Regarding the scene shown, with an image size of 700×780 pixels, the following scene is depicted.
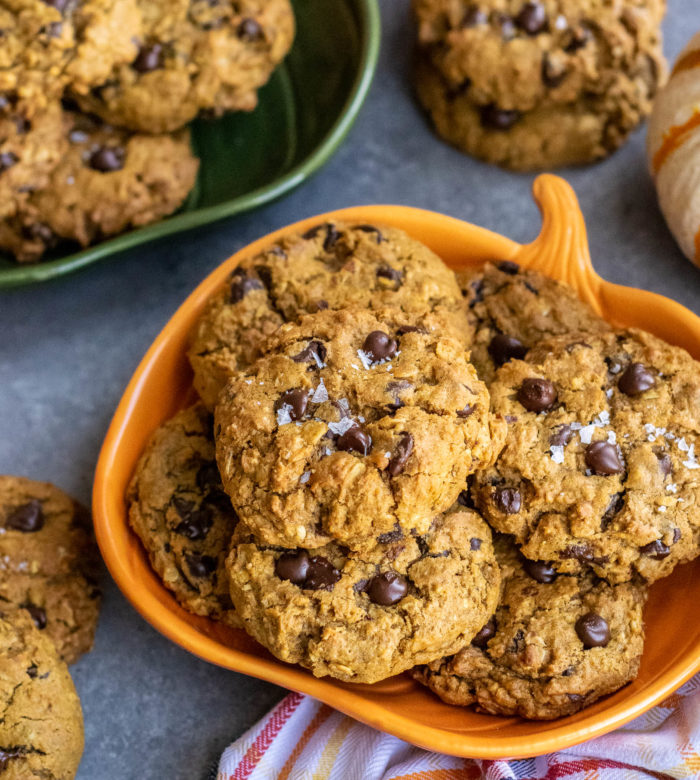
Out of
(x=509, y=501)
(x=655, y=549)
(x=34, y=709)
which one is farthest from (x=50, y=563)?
(x=655, y=549)

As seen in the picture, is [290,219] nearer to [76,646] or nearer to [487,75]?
[487,75]

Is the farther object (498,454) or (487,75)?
(487,75)

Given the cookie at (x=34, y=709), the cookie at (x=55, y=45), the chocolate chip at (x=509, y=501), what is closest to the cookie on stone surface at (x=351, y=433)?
the chocolate chip at (x=509, y=501)

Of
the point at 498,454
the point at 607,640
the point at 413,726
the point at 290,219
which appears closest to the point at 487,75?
the point at 290,219

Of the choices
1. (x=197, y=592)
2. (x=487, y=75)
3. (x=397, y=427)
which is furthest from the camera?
(x=487, y=75)

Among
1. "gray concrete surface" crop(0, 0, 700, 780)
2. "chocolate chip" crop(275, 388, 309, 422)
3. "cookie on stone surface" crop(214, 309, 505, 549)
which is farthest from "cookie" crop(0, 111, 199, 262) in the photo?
"chocolate chip" crop(275, 388, 309, 422)

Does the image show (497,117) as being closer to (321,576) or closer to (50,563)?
(321,576)

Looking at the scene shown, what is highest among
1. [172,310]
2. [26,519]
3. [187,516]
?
[187,516]
